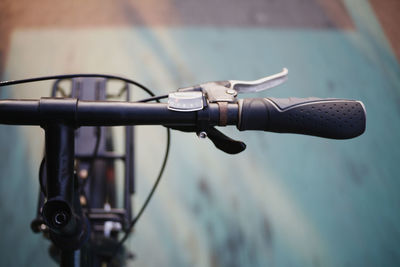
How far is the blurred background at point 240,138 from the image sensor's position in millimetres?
1135

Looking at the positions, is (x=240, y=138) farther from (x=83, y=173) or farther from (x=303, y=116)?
(x=303, y=116)

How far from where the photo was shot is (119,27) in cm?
157

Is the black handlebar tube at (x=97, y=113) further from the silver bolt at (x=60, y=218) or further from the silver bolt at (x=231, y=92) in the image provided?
the silver bolt at (x=60, y=218)

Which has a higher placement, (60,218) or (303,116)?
(303,116)

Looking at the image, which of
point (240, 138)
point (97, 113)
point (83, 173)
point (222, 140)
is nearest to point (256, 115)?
point (222, 140)

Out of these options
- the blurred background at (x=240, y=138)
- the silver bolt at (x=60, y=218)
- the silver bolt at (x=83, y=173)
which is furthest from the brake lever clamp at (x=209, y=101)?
the blurred background at (x=240, y=138)

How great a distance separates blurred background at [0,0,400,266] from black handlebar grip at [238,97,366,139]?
76 cm

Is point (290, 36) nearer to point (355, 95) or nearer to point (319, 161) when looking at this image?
point (355, 95)

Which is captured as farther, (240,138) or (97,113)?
(240,138)

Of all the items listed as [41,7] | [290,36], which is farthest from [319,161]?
[41,7]

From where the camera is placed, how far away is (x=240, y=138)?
1.33 m


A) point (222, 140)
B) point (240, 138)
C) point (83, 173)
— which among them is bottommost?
point (222, 140)

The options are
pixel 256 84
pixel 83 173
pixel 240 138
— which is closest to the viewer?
pixel 256 84

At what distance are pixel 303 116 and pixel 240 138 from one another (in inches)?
32.9
